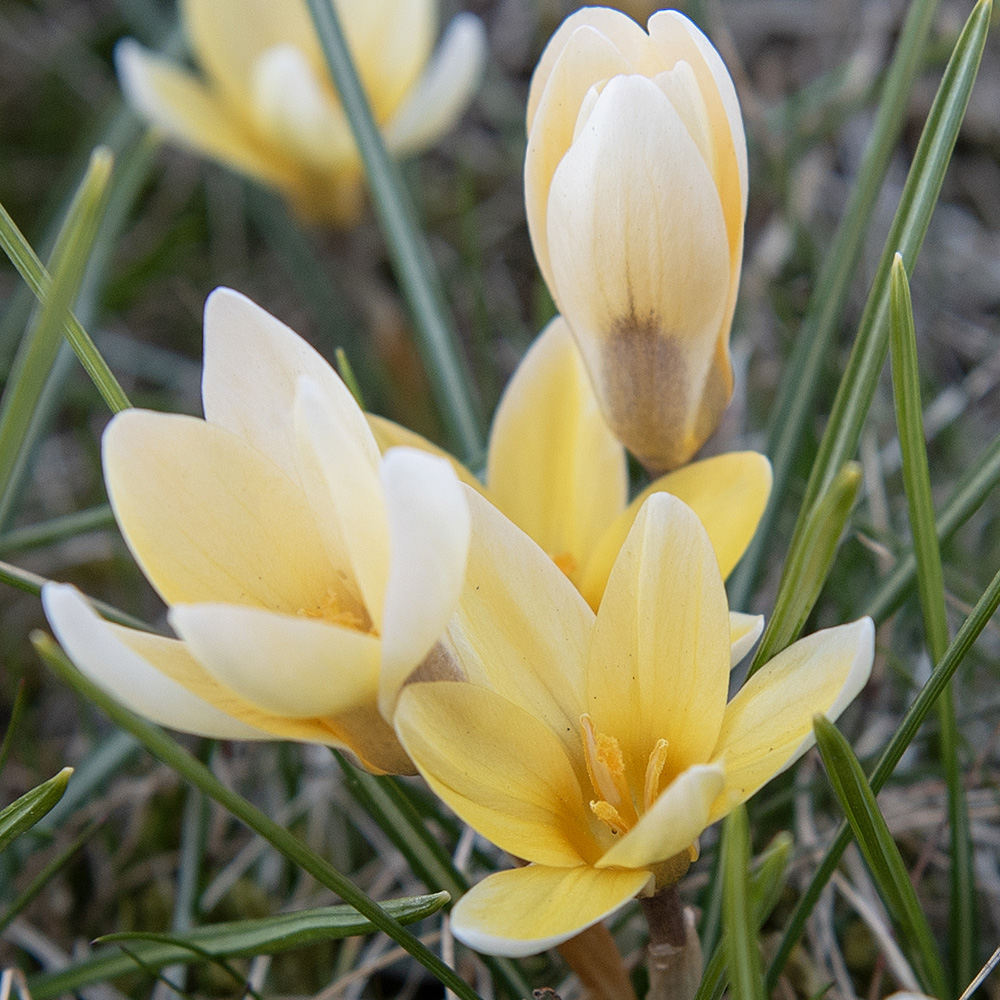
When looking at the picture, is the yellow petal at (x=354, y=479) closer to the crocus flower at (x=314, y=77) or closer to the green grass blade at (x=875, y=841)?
the green grass blade at (x=875, y=841)

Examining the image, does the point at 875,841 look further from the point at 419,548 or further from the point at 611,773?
the point at 419,548

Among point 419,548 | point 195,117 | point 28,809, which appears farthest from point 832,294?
point 195,117

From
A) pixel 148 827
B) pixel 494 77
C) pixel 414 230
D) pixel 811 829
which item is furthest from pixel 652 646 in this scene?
pixel 494 77

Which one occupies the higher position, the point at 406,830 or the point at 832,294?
the point at 832,294

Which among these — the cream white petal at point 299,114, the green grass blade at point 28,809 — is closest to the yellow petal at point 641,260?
→ the green grass blade at point 28,809

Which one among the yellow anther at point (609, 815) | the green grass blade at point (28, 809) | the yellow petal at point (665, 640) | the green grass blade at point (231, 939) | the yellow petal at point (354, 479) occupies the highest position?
the yellow petal at point (354, 479)

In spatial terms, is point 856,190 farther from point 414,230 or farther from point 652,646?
point 652,646

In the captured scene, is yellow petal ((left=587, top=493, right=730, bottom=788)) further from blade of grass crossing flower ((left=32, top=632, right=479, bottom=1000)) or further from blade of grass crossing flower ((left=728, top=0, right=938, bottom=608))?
blade of grass crossing flower ((left=728, top=0, right=938, bottom=608))
